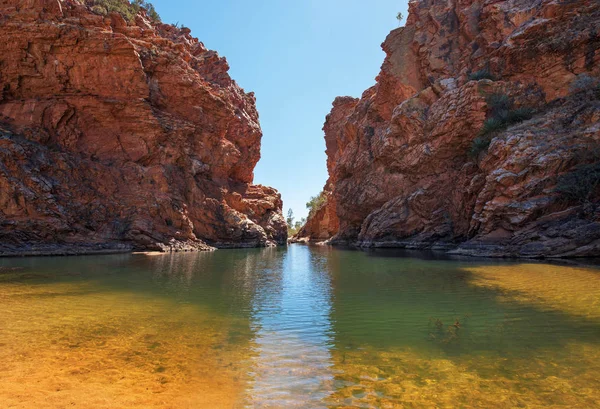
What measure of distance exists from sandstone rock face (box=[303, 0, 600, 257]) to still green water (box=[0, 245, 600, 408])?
16400 mm

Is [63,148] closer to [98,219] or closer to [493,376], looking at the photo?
[98,219]

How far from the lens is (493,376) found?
5.22m

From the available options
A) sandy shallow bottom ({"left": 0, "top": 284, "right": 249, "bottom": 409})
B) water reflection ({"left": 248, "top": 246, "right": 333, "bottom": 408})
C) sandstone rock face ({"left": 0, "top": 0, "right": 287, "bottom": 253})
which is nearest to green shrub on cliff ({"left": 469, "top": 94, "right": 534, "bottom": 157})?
water reflection ({"left": 248, "top": 246, "right": 333, "bottom": 408})

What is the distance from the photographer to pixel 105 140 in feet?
150

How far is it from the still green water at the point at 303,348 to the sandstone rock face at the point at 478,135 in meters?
16.4

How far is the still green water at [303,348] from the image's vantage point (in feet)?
15.4

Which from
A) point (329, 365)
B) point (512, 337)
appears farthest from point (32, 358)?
point (512, 337)

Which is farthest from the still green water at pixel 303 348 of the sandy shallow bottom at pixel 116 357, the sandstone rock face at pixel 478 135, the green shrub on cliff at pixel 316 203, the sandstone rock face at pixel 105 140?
the green shrub on cliff at pixel 316 203

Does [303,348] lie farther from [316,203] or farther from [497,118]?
[316,203]

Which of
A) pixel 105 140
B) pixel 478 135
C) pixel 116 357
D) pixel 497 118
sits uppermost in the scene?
pixel 497 118

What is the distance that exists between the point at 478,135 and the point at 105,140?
44819mm

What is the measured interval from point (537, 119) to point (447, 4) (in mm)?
28136

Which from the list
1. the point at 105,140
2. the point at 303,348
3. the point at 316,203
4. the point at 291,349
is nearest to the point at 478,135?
the point at 303,348

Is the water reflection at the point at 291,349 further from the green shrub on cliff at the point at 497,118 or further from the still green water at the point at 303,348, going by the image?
the green shrub on cliff at the point at 497,118
